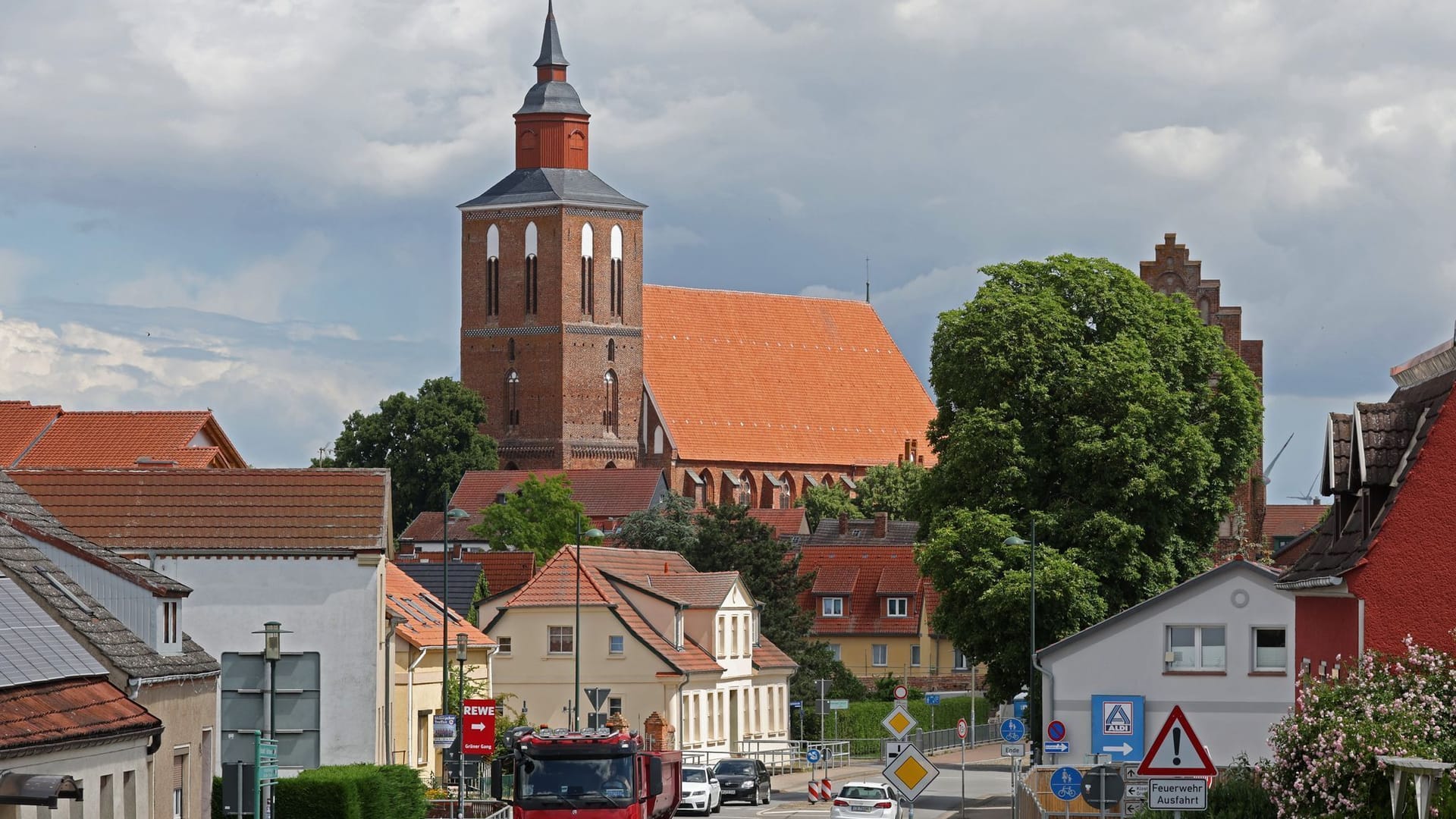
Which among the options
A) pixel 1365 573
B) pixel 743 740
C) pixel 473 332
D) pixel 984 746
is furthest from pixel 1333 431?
pixel 473 332

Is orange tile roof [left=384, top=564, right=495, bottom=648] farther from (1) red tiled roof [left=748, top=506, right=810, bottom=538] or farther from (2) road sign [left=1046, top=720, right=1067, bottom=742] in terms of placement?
(1) red tiled roof [left=748, top=506, right=810, bottom=538]

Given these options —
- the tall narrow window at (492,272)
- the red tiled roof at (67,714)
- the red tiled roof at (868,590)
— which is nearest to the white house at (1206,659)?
the red tiled roof at (67,714)

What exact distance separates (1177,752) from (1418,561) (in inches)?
147

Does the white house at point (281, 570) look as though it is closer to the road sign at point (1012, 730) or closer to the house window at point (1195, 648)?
the road sign at point (1012, 730)

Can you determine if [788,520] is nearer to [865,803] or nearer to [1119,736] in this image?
[865,803]

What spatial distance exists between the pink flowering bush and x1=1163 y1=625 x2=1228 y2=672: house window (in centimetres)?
2453

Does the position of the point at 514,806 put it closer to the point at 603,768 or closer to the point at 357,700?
the point at 603,768

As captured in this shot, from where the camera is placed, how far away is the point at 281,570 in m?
37.5

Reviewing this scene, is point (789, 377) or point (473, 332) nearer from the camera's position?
point (473, 332)

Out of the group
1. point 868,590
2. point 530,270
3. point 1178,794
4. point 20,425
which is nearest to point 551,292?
point 530,270

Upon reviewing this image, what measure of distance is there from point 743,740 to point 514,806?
41.7 meters

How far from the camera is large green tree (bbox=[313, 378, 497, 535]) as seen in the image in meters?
133

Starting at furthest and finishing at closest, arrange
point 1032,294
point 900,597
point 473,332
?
point 473,332 → point 900,597 → point 1032,294

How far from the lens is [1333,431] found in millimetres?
23812
